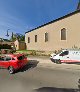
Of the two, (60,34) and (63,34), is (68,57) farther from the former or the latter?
(60,34)

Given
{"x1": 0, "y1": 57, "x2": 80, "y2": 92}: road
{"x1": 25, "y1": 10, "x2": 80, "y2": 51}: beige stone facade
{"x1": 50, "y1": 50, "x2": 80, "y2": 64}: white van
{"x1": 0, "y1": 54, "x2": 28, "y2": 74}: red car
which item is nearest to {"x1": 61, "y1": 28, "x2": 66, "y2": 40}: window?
{"x1": 25, "y1": 10, "x2": 80, "y2": 51}: beige stone facade

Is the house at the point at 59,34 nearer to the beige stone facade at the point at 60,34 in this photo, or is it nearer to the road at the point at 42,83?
the beige stone facade at the point at 60,34

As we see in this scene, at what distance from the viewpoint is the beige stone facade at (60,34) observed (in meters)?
29.2

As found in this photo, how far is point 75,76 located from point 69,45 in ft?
49.7

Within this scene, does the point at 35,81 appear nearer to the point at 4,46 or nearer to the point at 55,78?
the point at 55,78

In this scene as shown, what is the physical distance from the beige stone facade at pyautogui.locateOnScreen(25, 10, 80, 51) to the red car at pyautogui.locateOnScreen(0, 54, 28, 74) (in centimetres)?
1269

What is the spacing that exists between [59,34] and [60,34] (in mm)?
296

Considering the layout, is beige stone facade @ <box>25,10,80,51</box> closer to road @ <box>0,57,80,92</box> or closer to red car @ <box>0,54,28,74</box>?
red car @ <box>0,54,28,74</box>

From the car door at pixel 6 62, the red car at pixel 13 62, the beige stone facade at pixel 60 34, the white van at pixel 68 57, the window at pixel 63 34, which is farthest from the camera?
the window at pixel 63 34

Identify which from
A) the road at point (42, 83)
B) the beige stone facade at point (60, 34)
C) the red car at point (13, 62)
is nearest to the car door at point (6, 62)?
the red car at point (13, 62)

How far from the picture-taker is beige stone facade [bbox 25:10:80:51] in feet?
95.7

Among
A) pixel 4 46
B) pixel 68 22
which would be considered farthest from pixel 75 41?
pixel 4 46

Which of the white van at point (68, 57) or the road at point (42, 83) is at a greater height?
the white van at point (68, 57)

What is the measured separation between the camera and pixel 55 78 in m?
15.3
